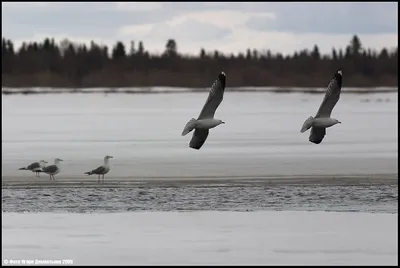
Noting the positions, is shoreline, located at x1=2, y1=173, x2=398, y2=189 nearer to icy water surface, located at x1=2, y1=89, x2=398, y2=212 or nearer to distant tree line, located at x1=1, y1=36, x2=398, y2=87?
icy water surface, located at x1=2, y1=89, x2=398, y2=212

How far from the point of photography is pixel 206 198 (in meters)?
14.9

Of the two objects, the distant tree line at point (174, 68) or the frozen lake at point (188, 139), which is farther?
the distant tree line at point (174, 68)

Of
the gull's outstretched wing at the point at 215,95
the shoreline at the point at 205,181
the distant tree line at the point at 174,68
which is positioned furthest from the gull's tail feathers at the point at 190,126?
the distant tree line at the point at 174,68

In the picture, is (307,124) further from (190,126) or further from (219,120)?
(190,126)

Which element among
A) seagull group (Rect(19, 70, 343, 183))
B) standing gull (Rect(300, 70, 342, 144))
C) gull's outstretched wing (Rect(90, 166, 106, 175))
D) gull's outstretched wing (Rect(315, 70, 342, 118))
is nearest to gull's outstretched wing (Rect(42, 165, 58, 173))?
gull's outstretched wing (Rect(90, 166, 106, 175))

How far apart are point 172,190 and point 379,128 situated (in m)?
11.3

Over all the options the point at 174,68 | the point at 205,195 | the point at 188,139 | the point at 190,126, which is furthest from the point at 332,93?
the point at 174,68

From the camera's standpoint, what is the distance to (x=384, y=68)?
233 feet

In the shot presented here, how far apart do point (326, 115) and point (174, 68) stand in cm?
5625

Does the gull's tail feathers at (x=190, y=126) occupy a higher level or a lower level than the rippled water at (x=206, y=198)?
higher

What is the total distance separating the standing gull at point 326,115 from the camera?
14117mm

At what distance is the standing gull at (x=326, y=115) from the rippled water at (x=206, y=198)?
88cm

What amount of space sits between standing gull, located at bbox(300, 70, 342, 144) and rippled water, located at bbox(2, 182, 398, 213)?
0.88 m

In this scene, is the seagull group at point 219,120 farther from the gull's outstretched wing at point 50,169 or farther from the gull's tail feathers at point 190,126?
the gull's outstretched wing at point 50,169
